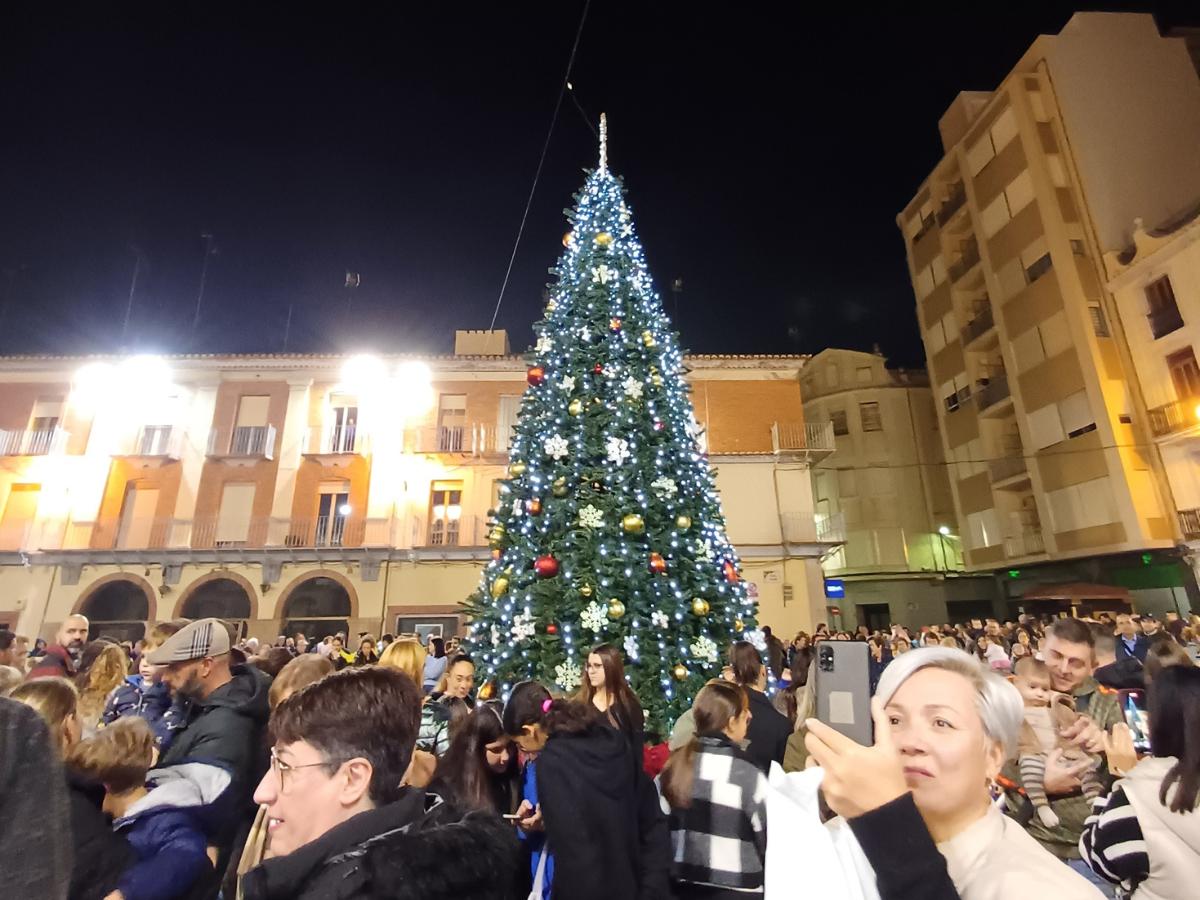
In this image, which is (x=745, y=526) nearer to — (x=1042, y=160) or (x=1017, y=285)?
(x=1017, y=285)

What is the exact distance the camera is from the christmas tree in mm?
6395

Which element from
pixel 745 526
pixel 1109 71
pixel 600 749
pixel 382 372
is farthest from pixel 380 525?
pixel 1109 71

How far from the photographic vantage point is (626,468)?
22.8 ft

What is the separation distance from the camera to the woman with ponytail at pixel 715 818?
104 inches

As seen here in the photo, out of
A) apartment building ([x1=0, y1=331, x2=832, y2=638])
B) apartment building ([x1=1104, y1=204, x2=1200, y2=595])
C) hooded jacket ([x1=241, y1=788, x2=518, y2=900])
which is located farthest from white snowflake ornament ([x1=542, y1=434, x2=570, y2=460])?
apartment building ([x1=1104, y1=204, x2=1200, y2=595])

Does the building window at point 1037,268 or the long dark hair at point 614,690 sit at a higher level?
the building window at point 1037,268

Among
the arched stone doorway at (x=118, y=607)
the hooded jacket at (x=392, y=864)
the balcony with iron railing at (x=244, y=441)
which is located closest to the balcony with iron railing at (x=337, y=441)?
the balcony with iron railing at (x=244, y=441)

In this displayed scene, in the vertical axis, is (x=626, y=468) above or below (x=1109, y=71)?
below

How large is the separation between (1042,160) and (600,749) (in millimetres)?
24959

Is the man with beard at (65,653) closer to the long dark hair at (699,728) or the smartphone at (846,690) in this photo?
the long dark hair at (699,728)

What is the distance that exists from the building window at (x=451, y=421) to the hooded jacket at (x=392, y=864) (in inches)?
773

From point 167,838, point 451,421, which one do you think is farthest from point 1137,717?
point 451,421

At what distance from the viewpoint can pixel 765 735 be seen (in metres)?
4.02

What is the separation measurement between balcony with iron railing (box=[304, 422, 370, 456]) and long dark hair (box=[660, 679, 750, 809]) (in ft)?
64.1
